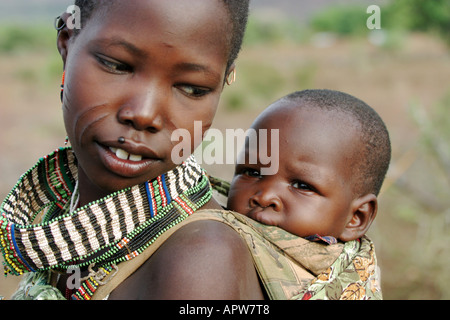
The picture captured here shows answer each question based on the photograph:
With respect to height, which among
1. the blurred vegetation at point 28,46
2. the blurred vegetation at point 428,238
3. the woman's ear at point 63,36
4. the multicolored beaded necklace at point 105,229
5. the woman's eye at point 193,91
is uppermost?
the blurred vegetation at point 28,46

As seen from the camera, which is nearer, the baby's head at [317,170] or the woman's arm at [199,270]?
the woman's arm at [199,270]

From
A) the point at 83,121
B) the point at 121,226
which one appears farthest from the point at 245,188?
the point at 83,121

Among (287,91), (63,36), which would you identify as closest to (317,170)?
(63,36)

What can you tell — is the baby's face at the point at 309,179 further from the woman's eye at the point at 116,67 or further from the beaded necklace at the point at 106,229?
the woman's eye at the point at 116,67

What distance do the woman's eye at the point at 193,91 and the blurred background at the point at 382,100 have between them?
1.25 feet

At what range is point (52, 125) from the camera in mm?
10781

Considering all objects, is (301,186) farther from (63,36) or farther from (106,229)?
(63,36)

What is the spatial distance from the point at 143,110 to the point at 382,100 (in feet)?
46.8

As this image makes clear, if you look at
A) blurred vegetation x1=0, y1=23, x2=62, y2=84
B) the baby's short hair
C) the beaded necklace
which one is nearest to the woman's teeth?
the beaded necklace

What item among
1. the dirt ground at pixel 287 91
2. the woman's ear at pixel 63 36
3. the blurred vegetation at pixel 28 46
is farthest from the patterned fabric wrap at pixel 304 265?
the blurred vegetation at pixel 28 46

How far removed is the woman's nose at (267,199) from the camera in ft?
5.85

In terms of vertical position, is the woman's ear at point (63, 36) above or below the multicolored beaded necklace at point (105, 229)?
above

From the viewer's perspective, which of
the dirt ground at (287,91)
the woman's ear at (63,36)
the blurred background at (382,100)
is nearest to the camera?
the woman's ear at (63,36)

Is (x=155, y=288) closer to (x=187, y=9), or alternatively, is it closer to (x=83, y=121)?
(x=83, y=121)
